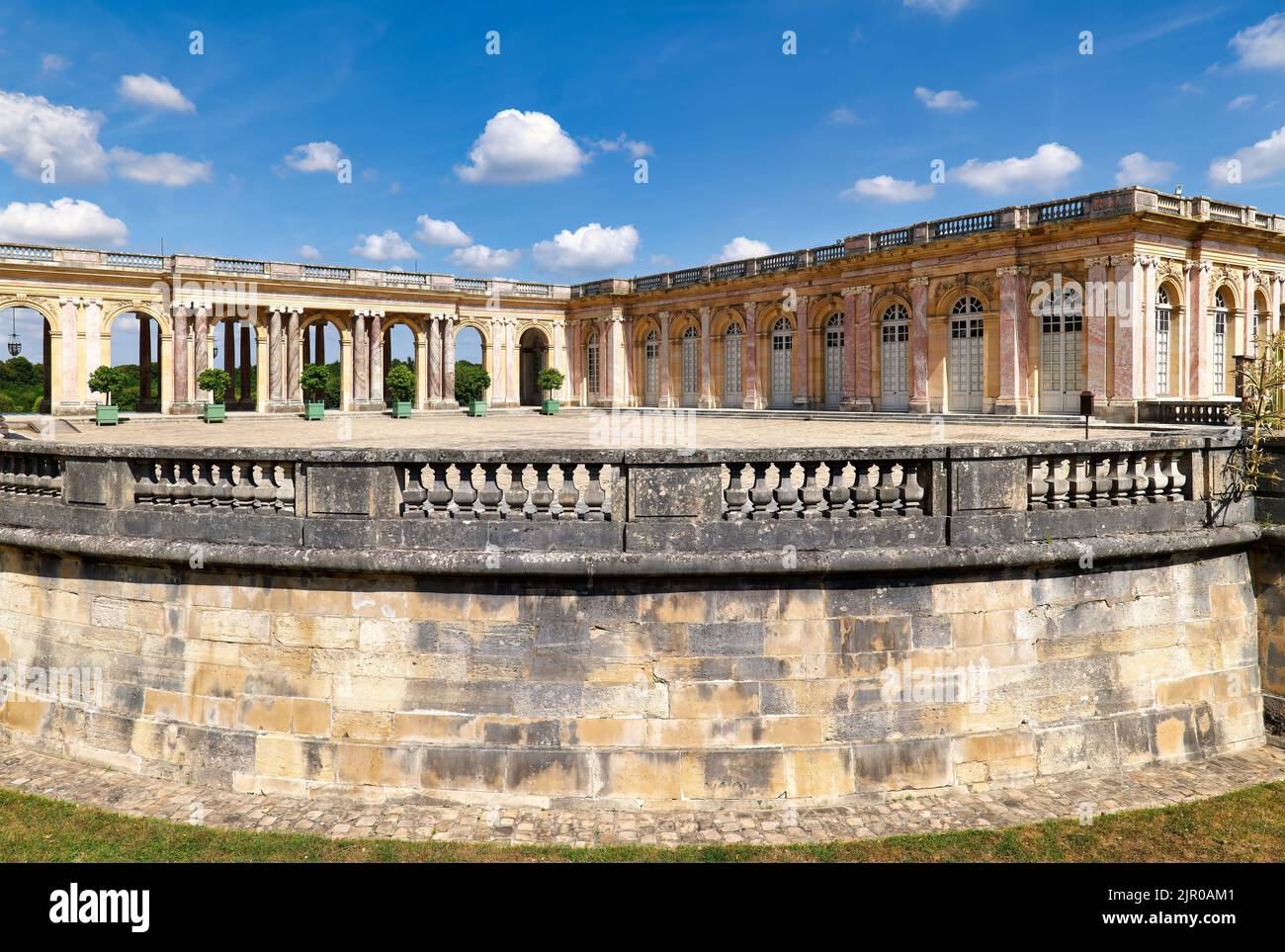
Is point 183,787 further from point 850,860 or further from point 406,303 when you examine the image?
point 406,303

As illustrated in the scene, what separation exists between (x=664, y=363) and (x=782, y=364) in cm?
714

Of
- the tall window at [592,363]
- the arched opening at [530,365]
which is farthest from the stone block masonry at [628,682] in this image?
the arched opening at [530,365]

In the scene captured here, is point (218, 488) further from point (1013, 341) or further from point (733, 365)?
point (733, 365)

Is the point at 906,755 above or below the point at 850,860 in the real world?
above

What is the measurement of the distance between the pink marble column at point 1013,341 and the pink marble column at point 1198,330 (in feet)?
13.8

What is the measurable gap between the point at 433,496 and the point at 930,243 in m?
25.5

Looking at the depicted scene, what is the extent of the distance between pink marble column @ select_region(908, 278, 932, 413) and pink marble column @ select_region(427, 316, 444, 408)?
75.3 ft

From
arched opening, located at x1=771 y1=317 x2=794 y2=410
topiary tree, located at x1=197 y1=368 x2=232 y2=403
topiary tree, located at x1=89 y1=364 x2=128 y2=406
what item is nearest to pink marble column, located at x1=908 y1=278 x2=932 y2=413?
arched opening, located at x1=771 y1=317 x2=794 y2=410

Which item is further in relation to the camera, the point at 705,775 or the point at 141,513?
the point at 141,513

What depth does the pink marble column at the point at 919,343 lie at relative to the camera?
29.0 metres

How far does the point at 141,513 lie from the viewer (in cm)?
640

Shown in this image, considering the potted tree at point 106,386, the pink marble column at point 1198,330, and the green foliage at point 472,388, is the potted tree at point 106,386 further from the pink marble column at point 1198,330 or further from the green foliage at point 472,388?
the pink marble column at point 1198,330
